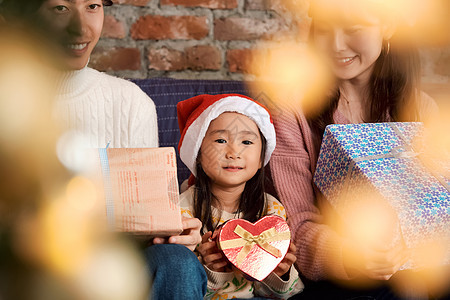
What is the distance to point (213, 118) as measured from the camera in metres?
1.01

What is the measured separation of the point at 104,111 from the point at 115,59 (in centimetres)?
39

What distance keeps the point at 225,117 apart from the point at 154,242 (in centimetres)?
34

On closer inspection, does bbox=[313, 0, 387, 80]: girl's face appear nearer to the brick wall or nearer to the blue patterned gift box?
the blue patterned gift box

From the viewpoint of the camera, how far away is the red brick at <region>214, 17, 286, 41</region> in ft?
4.70

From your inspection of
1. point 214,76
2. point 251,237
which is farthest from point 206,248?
point 214,76

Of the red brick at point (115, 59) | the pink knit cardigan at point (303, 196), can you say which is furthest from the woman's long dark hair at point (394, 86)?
the red brick at point (115, 59)

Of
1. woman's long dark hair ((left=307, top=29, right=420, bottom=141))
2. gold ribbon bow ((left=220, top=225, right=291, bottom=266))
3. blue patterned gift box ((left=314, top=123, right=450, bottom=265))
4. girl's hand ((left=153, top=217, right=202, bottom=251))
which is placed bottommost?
gold ribbon bow ((left=220, top=225, right=291, bottom=266))

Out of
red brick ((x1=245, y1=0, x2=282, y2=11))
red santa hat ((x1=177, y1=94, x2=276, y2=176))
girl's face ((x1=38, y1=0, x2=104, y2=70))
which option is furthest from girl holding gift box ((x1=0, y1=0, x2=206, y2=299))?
red brick ((x1=245, y1=0, x2=282, y2=11))

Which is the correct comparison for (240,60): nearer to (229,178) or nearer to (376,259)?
(229,178)

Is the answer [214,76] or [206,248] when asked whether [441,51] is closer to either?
[214,76]

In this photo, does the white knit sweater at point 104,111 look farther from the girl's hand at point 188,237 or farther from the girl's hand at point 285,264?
the girl's hand at point 285,264

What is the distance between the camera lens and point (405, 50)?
1.19 meters

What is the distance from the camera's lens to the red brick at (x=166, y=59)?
1406 mm

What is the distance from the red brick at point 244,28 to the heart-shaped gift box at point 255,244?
A: 0.68 m
